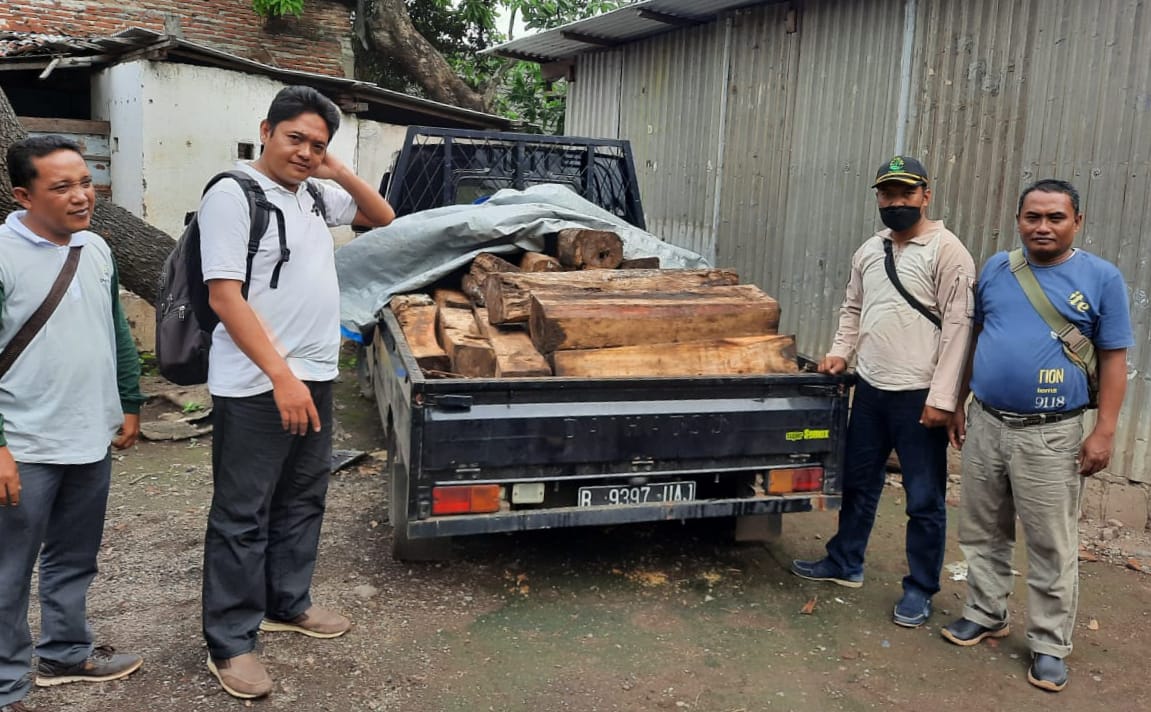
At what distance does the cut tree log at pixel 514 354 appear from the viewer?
378 centimetres

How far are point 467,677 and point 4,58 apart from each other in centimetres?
1021

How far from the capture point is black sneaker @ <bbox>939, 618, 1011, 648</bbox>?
12.1ft

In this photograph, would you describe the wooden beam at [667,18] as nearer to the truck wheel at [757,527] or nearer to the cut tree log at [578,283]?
the cut tree log at [578,283]

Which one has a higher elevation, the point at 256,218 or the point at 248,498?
the point at 256,218

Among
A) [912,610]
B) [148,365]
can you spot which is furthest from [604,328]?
[148,365]

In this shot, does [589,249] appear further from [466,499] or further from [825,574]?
[825,574]

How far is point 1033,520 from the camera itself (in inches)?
133

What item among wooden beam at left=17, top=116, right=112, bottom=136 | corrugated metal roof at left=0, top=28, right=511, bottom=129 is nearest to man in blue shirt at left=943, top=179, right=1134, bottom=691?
corrugated metal roof at left=0, top=28, right=511, bottom=129

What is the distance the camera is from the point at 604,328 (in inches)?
154

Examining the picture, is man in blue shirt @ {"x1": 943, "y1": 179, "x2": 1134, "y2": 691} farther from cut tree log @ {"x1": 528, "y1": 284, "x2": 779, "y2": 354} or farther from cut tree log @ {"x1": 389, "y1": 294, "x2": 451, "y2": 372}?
cut tree log @ {"x1": 389, "y1": 294, "x2": 451, "y2": 372}

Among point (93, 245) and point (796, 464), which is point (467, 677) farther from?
point (93, 245)

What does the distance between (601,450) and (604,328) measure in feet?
1.78

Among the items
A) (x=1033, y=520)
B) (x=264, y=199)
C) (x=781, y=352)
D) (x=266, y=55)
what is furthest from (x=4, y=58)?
(x=1033, y=520)

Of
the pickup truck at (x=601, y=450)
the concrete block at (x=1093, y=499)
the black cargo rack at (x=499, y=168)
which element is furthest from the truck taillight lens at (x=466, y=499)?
the concrete block at (x=1093, y=499)
